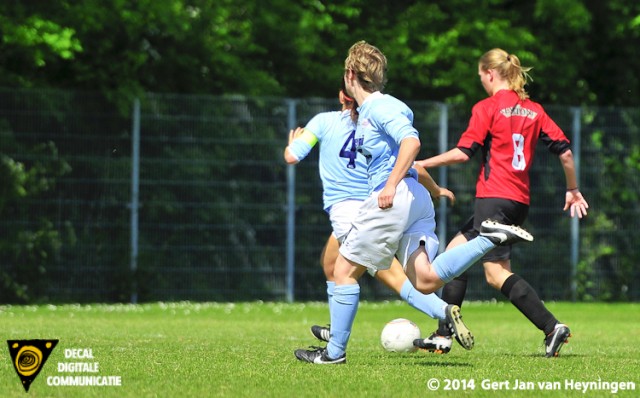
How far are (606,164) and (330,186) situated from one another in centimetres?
976

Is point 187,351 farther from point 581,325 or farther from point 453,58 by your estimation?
point 453,58

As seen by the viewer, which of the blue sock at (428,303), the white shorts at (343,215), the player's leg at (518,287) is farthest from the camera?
the white shorts at (343,215)

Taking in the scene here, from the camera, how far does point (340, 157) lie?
11297mm

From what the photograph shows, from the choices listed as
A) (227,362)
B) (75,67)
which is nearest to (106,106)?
(75,67)

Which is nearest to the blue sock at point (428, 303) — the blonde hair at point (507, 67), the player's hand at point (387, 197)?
the player's hand at point (387, 197)

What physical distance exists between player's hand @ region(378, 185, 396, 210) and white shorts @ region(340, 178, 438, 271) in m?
0.20

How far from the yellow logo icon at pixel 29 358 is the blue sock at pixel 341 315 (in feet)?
7.40

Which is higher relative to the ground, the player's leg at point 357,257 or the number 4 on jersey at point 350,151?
the number 4 on jersey at point 350,151

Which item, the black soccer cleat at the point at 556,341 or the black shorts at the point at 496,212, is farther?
the black shorts at the point at 496,212

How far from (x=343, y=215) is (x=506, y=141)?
4.76 feet

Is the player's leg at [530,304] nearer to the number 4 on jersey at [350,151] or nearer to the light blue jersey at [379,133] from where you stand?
the number 4 on jersey at [350,151]

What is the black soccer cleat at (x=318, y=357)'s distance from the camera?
8953mm

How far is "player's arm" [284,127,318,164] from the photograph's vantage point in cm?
1041

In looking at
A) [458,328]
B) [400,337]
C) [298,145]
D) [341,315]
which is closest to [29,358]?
[341,315]
